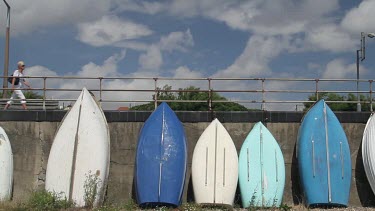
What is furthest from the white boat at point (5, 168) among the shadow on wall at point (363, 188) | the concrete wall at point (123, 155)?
the shadow on wall at point (363, 188)

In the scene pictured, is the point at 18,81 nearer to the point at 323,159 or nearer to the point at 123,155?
the point at 123,155

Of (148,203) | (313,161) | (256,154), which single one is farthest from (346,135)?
(148,203)

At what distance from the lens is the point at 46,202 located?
8.70 m

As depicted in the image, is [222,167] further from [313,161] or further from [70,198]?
[70,198]

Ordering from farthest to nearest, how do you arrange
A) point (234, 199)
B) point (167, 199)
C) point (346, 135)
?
point (346, 135) < point (234, 199) < point (167, 199)

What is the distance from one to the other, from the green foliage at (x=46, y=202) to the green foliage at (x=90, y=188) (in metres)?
0.30

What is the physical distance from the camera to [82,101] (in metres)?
9.90

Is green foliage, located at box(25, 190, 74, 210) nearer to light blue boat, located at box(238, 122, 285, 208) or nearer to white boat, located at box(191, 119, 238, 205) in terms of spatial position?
white boat, located at box(191, 119, 238, 205)

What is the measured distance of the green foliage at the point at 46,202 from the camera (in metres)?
8.64

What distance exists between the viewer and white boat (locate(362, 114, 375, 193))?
9539mm

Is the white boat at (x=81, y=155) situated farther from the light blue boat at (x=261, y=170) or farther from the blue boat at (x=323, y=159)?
the blue boat at (x=323, y=159)

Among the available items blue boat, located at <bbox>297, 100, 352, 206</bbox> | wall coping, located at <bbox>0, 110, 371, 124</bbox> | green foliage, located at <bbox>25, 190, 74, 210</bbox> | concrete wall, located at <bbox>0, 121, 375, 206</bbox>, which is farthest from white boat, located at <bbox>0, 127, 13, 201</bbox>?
blue boat, located at <bbox>297, 100, 352, 206</bbox>

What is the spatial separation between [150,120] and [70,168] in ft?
6.09

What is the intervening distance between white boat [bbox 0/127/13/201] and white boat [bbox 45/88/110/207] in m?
0.82
